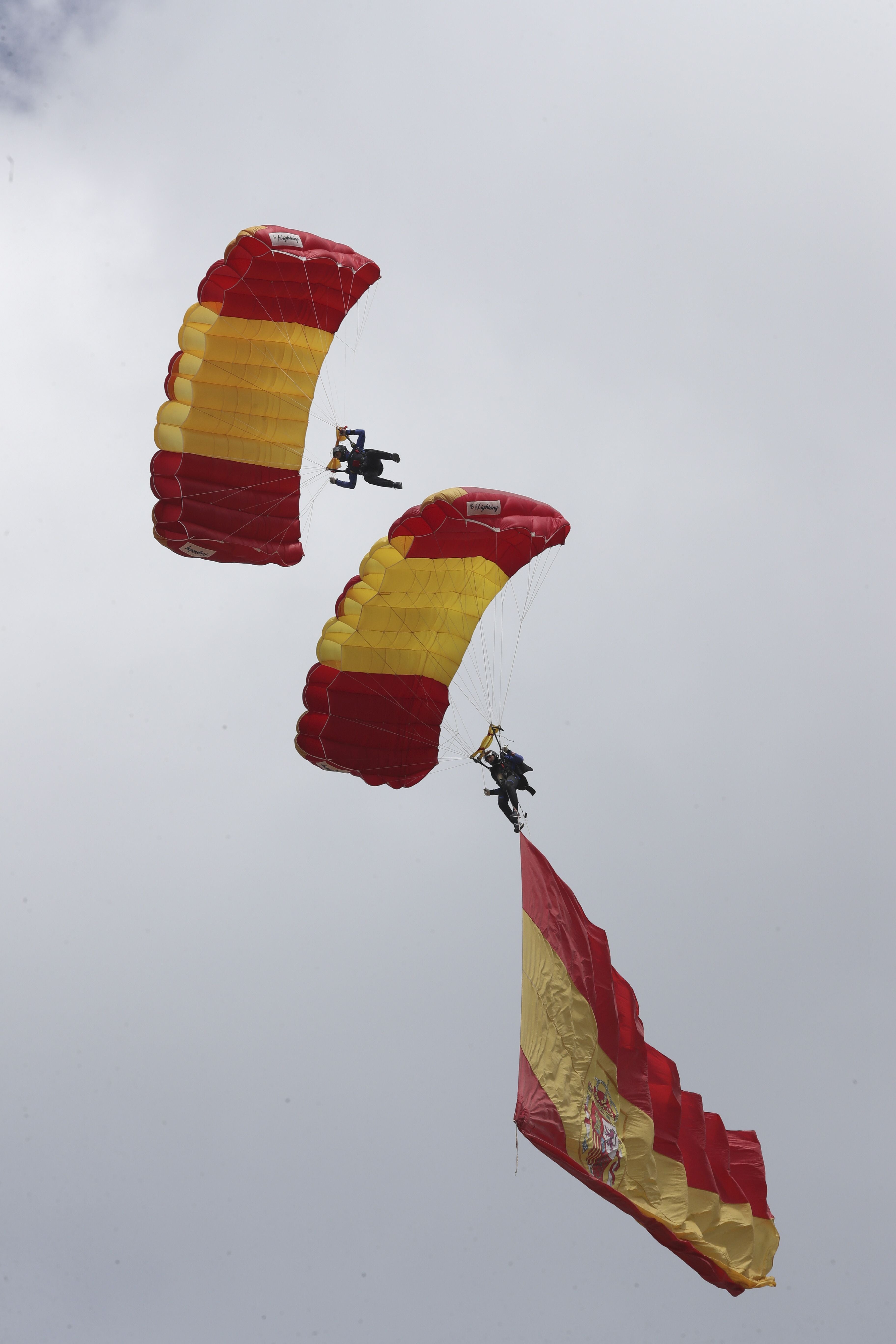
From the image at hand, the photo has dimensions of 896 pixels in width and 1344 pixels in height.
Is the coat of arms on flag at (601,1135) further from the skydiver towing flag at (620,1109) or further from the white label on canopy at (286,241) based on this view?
the white label on canopy at (286,241)

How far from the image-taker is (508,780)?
62.7ft

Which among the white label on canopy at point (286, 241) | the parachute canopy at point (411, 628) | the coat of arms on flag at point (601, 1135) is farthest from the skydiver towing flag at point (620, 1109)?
the white label on canopy at point (286, 241)

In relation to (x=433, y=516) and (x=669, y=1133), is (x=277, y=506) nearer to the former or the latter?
(x=433, y=516)

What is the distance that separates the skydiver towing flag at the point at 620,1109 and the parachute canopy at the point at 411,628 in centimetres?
214

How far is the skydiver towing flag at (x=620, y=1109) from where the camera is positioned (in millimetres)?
17172

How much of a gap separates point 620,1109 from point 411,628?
21.4ft

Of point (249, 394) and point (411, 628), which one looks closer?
point (411, 628)

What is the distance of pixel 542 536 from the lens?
62.0 feet

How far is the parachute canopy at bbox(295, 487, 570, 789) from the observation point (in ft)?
58.5

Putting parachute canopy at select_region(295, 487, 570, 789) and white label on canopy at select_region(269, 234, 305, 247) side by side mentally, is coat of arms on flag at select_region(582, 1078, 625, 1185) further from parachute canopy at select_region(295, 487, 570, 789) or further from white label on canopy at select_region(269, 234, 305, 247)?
white label on canopy at select_region(269, 234, 305, 247)

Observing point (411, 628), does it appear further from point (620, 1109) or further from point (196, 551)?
point (620, 1109)

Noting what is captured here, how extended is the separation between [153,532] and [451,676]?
4.18 meters

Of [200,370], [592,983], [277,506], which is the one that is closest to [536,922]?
[592,983]

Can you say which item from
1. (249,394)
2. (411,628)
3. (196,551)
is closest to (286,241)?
(249,394)
